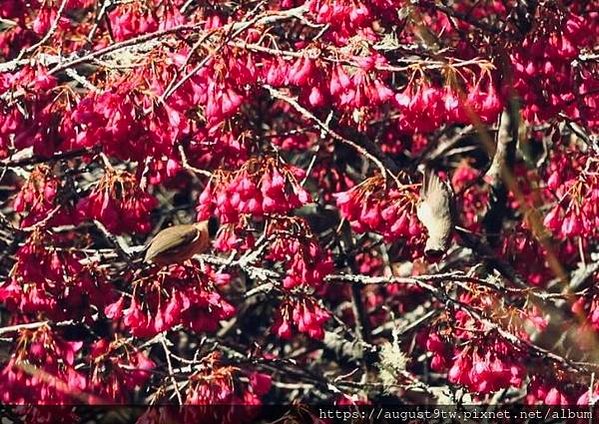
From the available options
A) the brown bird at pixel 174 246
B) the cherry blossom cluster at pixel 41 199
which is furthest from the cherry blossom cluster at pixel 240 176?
the brown bird at pixel 174 246

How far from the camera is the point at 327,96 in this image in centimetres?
439

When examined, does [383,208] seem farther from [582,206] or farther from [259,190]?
[582,206]

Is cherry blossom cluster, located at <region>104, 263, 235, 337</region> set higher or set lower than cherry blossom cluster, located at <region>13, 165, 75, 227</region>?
lower

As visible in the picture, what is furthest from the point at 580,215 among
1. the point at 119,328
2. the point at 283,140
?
the point at 119,328

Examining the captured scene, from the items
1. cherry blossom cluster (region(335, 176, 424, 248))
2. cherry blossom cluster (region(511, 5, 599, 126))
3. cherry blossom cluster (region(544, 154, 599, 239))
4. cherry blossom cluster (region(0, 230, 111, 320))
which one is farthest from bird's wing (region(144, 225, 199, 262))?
cherry blossom cluster (region(544, 154, 599, 239))

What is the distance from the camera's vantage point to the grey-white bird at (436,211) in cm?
448

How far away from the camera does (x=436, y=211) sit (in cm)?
448

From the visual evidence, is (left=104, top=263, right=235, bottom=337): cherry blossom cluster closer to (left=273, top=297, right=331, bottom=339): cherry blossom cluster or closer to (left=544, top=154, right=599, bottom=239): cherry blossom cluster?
(left=273, top=297, right=331, bottom=339): cherry blossom cluster

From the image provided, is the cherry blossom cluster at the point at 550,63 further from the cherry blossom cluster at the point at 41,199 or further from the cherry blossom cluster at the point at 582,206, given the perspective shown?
the cherry blossom cluster at the point at 41,199

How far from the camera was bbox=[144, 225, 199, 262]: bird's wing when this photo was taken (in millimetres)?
4309

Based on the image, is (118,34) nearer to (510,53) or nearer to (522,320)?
(510,53)

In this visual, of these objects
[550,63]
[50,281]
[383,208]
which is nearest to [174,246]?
[50,281]

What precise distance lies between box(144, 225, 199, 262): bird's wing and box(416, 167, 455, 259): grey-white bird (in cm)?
98

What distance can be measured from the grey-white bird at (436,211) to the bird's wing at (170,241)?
38.5 inches
